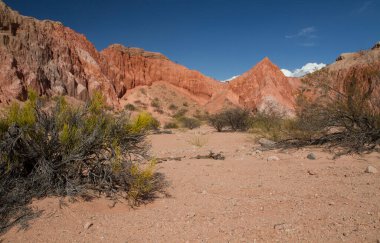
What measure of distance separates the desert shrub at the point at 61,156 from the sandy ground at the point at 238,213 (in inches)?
9.2

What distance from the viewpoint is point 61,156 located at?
410 cm

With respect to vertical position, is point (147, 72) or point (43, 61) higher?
point (147, 72)

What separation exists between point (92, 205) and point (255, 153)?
15.4ft

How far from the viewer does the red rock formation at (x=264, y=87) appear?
2767cm

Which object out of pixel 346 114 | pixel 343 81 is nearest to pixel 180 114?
pixel 343 81

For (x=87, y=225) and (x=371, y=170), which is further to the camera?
(x=371, y=170)

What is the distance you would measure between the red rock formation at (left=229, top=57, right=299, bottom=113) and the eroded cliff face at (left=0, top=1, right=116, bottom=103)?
1363 cm

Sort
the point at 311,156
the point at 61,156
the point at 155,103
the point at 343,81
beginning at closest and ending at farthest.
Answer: the point at 61,156, the point at 311,156, the point at 343,81, the point at 155,103

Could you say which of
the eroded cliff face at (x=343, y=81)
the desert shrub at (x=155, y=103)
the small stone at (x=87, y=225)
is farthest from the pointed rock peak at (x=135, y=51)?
the small stone at (x=87, y=225)

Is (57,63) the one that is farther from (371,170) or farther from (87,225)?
(371,170)

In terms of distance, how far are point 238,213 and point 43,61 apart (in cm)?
2516

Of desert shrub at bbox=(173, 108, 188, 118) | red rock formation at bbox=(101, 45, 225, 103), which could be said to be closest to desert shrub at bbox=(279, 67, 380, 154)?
desert shrub at bbox=(173, 108, 188, 118)

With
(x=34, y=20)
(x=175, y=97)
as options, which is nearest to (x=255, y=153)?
(x=34, y=20)

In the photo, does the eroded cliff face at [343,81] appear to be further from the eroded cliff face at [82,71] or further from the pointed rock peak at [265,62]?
the pointed rock peak at [265,62]
